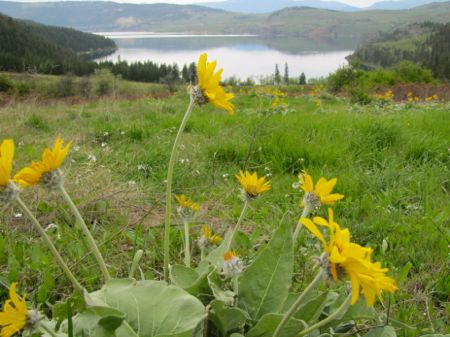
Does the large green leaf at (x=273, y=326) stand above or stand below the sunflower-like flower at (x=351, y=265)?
below

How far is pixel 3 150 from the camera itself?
0.93 m

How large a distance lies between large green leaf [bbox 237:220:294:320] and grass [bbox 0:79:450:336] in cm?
12

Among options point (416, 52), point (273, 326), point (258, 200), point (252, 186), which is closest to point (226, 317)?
point (273, 326)

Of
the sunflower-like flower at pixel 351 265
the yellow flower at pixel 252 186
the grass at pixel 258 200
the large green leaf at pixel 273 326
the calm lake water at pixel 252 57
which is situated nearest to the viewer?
the sunflower-like flower at pixel 351 265

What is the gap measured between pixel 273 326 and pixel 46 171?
685 mm

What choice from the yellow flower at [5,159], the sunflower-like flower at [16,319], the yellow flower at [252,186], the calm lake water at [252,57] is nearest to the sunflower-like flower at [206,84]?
the yellow flower at [252,186]

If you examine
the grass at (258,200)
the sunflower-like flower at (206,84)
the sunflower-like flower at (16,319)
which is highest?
the sunflower-like flower at (206,84)

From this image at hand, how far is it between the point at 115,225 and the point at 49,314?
3.03 ft

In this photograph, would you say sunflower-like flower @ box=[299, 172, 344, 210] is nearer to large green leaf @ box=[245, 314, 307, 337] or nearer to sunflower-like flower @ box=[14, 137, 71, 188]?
large green leaf @ box=[245, 314, 307, 337]

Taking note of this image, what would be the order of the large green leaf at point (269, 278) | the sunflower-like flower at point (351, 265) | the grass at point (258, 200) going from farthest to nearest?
the grass at point (258, 200) < the large green leaf at point (269, 278) < the sunflower-like flower at point (351, 265)

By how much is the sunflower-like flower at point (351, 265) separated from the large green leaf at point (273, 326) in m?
0.29

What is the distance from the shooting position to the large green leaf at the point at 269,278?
3.89ft

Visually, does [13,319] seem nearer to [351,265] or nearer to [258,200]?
[351,265]

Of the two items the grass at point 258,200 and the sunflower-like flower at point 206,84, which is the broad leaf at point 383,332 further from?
the sunflower-like flower at point 206,84
